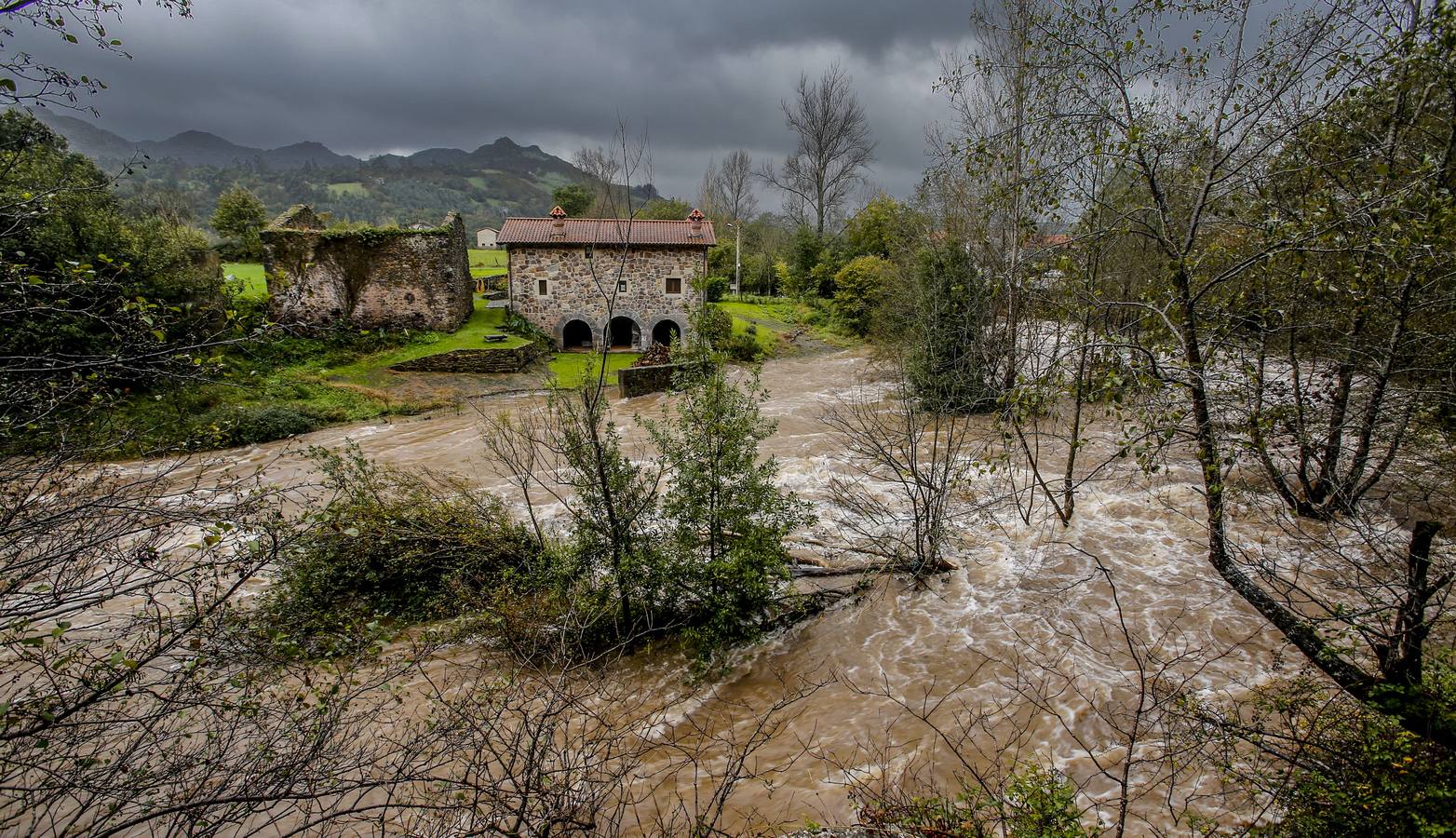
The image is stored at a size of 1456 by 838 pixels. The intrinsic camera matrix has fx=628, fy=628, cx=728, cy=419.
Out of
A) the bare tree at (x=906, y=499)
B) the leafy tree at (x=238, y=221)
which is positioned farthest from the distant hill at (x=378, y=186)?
the bare tree at (x=906, y=499)

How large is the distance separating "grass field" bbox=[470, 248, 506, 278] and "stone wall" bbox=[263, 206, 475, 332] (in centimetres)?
893

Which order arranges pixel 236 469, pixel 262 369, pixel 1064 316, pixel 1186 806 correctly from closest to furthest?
pixel 1186 806 → pixel 1064 316 → pixel 236 469 → pixel 262 369

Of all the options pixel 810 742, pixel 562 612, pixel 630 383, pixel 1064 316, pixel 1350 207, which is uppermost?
pixel 1350 207

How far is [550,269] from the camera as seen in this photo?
78.6 feet

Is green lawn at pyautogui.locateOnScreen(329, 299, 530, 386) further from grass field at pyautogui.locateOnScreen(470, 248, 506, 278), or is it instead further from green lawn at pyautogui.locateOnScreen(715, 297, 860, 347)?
green lawn at pyautogui.locateOnScreen(715, 297, 860, 347)

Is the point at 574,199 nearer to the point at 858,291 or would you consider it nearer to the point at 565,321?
the point at 565,321

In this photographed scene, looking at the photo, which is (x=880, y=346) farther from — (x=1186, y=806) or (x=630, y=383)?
(x=1186, y=806)

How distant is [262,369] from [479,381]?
5923 millimetres

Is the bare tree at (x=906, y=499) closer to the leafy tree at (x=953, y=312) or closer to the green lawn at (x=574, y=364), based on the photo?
the leafy tree at (x=953, y=312)

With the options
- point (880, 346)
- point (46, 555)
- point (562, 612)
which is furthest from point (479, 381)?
point (46, 555)

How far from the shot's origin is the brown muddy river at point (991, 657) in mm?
5293

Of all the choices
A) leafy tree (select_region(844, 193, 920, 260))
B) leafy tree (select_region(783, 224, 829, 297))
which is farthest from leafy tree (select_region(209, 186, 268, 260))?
leafy tree (select_region(844, 193, 920, 260))

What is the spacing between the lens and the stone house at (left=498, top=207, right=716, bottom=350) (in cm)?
2377

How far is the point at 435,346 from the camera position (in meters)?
21.9
